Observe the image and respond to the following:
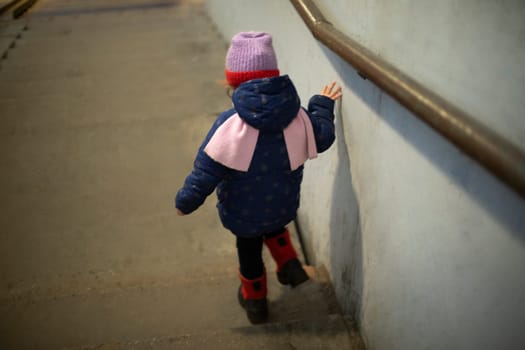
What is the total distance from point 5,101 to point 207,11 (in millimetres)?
3171

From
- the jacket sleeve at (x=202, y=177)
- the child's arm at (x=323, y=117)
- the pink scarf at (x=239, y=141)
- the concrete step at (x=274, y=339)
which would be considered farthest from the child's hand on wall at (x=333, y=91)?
the concrete step at (x=274, y=339)

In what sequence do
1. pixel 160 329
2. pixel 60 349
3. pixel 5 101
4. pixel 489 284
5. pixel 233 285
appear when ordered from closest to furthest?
pixel 489 284
pixel 60 349
pixel 160 329
pixel 233 285
pixel 5 101

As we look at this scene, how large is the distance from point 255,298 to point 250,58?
1.05m

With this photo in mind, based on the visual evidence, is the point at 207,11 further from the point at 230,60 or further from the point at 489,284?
the point at 489,284

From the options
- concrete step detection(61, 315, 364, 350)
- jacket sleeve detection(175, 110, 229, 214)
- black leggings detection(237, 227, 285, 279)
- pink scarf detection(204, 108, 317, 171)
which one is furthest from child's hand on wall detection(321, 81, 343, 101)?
concrete step detection(61, 315, 364, 350)

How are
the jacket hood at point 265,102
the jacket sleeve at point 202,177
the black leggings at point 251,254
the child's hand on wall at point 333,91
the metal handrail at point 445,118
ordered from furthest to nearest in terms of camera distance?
the black leggings at point 251,254 < the child's hand on wall at point 333,91 < the jacket sleeve at point 202,177 < the jacket hood at point 265,102 < the metal handrail at point 445,118

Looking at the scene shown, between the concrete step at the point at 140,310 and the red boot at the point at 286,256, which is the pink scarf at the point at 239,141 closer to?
the red boot at the point at 286,256

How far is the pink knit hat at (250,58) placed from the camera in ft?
4.41

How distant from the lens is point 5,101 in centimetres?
363

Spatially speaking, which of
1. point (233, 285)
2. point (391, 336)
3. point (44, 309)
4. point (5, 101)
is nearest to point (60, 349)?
point (44, 309)

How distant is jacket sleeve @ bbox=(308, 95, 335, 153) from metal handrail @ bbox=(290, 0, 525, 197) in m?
0.23

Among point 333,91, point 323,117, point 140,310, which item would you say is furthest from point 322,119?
point 140,310

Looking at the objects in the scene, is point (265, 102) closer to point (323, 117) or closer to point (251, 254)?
point (323, 117)

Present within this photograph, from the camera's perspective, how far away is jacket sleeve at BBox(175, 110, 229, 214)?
4.61ft
